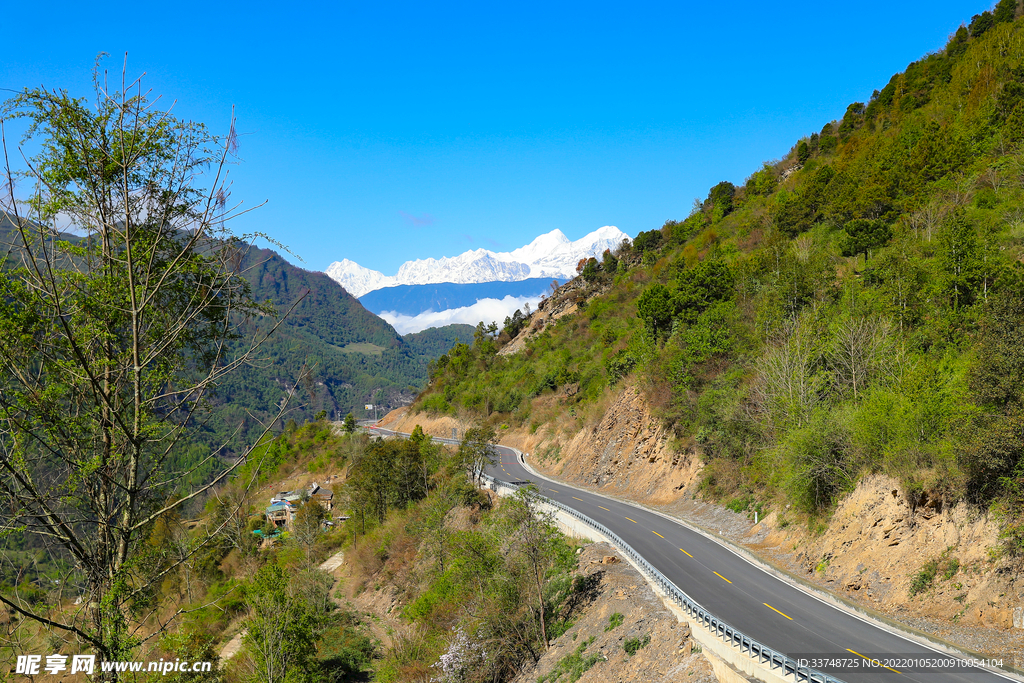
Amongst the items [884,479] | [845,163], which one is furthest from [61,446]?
[845,163]

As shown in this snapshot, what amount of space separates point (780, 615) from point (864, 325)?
792 inches

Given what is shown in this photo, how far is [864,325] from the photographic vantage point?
106 feet

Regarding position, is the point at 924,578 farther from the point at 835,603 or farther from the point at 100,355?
the point at 100,355

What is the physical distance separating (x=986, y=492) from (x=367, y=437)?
8562 cm

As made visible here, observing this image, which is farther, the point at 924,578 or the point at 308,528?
the point at 308,528

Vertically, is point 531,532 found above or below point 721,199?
below

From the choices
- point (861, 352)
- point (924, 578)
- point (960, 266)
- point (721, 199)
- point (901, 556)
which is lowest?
point (924, 578)

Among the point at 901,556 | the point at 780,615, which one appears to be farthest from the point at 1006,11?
the point at 780,615

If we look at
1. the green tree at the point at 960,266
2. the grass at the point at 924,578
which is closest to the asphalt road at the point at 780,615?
the grass at the point at 924,578

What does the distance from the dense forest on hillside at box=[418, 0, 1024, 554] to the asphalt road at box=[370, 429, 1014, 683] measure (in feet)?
17.3

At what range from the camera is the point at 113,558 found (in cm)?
771

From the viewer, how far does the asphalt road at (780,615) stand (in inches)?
612

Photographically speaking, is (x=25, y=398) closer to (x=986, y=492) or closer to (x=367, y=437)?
(x=986, y=492)

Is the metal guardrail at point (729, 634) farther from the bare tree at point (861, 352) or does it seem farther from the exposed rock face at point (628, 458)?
the bare tree at point (861, 352)
